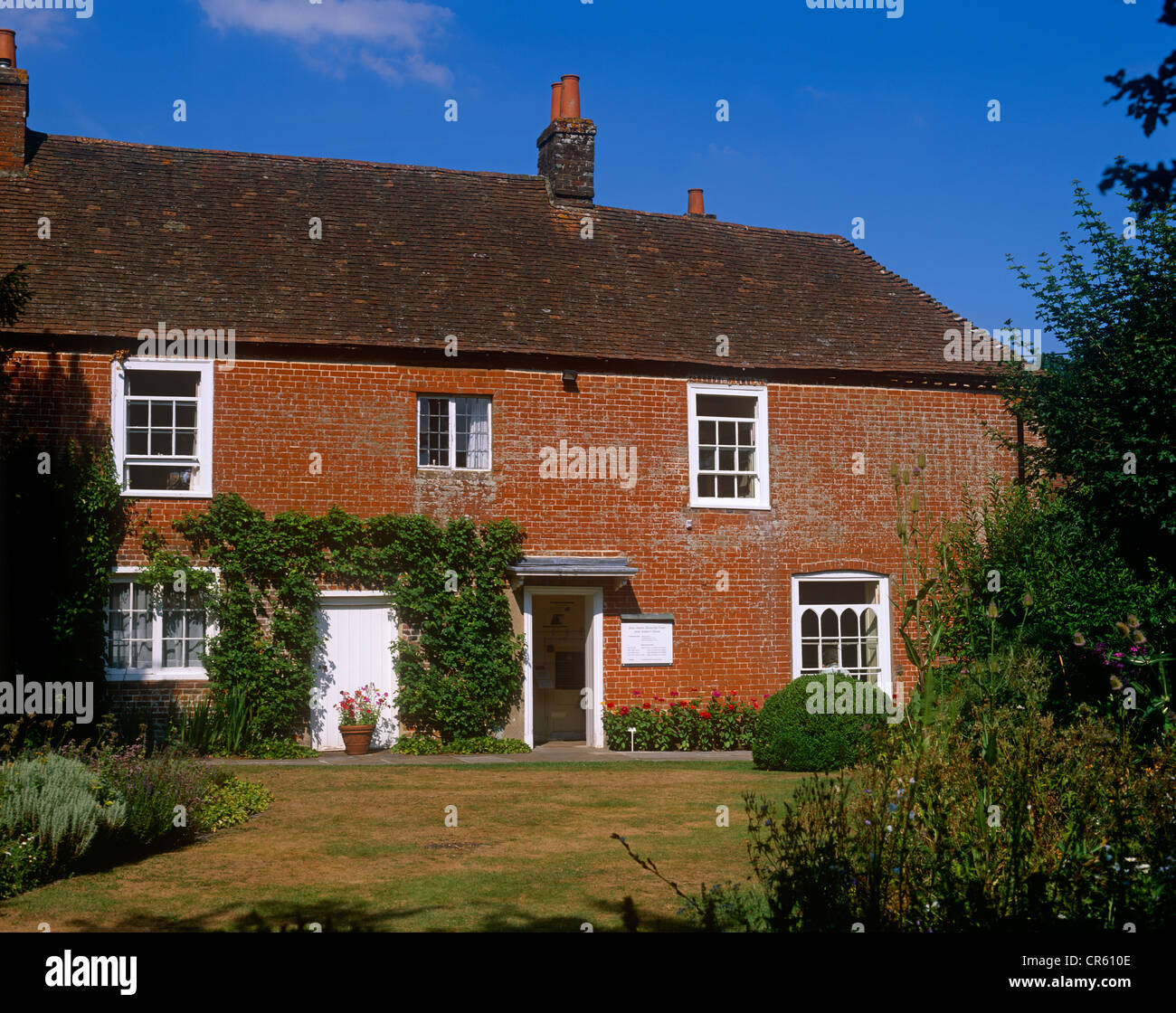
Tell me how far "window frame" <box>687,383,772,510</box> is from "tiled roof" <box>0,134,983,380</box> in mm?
426

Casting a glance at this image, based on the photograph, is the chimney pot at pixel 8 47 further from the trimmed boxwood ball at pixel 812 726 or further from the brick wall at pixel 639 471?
the trimmed boxwood ball at pixel 812 726

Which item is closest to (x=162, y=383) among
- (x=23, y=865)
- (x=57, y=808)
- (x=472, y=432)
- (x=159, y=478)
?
(x=159, y=478)

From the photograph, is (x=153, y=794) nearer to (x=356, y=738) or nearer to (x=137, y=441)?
(x=356, y=738)

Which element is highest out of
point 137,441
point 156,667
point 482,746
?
point 137,441

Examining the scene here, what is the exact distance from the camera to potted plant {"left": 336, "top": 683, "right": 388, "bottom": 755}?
16750mm

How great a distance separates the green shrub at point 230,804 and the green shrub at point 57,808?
107cm

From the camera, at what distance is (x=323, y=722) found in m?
17.0

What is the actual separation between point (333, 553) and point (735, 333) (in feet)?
24.6

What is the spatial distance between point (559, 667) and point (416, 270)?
692cm

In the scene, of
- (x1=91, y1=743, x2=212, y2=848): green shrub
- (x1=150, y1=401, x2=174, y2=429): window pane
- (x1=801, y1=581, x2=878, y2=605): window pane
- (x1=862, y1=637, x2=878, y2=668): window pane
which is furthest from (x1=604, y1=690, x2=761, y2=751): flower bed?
(x1=91, y1=743, x2=212, y2=848): green shrub

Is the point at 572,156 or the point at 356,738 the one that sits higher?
the point at 572,156

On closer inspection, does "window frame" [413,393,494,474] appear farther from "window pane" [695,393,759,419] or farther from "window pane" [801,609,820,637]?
"window pane" [801,609,820,637]

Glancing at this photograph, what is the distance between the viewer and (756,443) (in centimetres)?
1919
